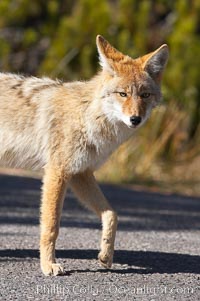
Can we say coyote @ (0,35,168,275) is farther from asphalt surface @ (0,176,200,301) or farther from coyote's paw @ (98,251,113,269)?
asphalt surface @ (0,176,200,301)

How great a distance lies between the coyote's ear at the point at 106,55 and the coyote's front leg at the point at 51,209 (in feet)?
3.23

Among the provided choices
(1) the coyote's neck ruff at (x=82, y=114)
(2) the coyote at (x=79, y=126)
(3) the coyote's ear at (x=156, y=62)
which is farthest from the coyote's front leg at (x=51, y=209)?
(3) the coyote's ear at (x=156, y=62)

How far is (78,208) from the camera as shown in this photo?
1002 centimetres

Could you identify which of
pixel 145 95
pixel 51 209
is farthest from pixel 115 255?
pixel 145 95

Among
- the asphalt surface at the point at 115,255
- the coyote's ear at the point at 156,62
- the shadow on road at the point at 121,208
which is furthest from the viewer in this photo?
the shadow on road at the point at 121,208

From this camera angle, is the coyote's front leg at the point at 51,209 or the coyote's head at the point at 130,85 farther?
the coyote's head at the point at 130,85

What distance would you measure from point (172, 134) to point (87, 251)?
831 centimetres

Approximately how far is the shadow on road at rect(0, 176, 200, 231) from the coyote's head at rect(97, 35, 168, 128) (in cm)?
242

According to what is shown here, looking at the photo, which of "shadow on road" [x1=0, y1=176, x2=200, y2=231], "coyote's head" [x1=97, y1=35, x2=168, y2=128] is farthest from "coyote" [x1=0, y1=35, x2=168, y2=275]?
"shadow on road" [x1=0, y1=176, x2=200, y2=231]

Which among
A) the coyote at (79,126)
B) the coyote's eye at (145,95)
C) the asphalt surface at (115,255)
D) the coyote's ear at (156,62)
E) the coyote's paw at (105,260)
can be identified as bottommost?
the asphalt surface at (115,255)

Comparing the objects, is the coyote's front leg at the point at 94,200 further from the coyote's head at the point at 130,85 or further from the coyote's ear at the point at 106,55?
the coyote's ear at the point at 106,55

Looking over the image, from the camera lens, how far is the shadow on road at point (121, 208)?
8.88 meters

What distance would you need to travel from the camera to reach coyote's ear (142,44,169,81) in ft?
21.7

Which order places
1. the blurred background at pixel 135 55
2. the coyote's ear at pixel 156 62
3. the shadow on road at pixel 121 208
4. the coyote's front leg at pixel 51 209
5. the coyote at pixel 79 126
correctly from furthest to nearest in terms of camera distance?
the blurred background at pixel 135 55, the shadow on road at pixel 121 208, the coyote's ear at pixel 156 62, the coyote at pixel 79 126, the coyote's front leg at pixel 51 209
